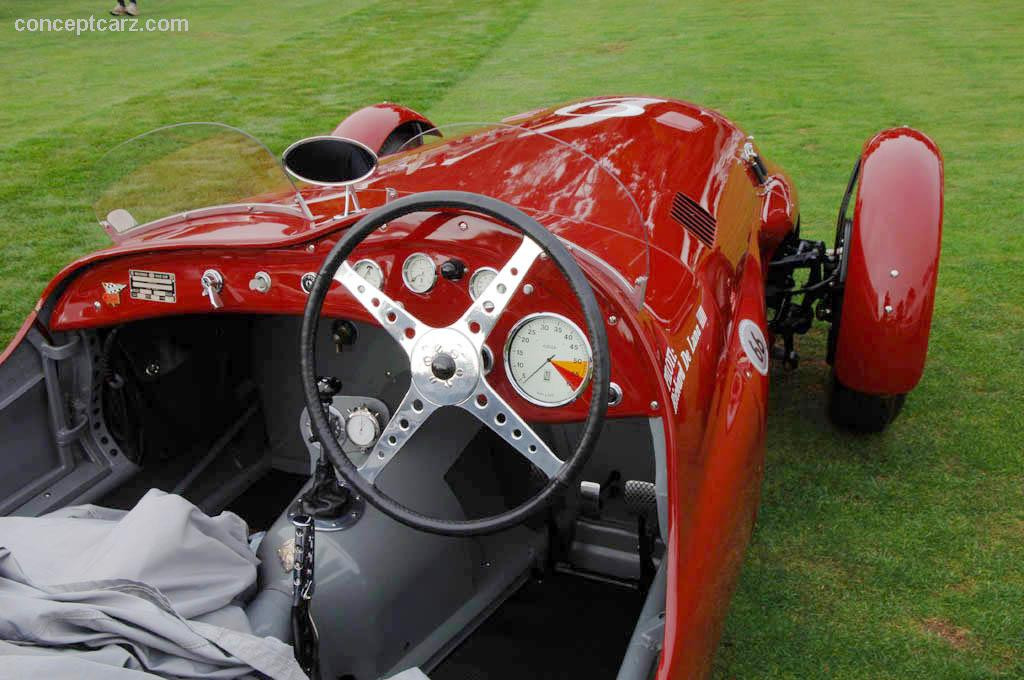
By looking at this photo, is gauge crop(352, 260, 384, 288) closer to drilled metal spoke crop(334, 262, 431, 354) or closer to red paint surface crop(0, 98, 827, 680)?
red paint surface crop(0, 98, 827, 680)

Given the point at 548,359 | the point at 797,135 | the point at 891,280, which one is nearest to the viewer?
the point at 548,359

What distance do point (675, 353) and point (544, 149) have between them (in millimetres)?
829

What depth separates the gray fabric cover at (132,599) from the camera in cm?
158

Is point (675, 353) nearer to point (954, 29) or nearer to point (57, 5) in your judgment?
point (954, 29)

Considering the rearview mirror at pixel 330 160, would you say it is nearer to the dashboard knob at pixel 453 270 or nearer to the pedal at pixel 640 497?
the dashboard knob at pixel 453 270

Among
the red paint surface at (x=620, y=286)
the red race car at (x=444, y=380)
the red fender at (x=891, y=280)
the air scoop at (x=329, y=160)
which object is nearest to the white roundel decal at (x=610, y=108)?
the red race car at (x=444, y=380)

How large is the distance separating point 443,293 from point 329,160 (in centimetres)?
58

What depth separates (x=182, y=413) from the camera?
290 cm

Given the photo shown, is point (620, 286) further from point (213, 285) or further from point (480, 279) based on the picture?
point (213, 285)

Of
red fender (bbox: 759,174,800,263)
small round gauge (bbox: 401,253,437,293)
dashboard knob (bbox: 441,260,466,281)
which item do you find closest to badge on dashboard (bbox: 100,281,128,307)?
small round gauge (bbox: 401,253,437,293)

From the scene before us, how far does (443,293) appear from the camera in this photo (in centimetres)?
208

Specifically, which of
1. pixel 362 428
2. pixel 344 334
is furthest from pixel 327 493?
pixel 344 334

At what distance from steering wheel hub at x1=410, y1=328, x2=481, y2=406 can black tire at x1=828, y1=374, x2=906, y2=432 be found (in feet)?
6.77

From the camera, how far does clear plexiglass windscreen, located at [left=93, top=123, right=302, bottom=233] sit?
256 cm
